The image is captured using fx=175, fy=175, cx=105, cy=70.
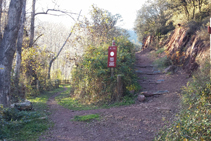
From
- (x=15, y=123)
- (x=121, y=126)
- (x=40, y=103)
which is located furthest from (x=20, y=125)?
(x=40, y=103)

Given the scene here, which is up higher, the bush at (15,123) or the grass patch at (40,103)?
the bush at (15,123)

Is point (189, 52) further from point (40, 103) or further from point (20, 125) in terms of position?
point (20, 125)

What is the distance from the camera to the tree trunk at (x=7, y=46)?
505 cm

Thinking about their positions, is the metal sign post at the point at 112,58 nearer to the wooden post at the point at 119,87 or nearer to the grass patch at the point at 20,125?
the wooden post at the point at 119,87

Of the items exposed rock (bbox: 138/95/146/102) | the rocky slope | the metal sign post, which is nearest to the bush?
the metal sign post

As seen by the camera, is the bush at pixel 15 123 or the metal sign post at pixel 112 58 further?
the metal sign post at pixel 112 58

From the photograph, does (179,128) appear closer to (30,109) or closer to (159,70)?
(30,109)

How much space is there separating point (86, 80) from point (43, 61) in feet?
25.8

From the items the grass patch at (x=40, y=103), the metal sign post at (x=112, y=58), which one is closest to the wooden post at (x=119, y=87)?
the metal sign post at (x=112, y=58)

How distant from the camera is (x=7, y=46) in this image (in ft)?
16.6

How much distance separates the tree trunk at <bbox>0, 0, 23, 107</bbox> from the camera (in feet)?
16.6

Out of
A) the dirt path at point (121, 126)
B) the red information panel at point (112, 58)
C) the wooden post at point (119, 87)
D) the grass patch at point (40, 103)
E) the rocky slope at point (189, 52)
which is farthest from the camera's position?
the rocky slope at point (189, 52)

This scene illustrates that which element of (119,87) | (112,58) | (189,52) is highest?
(189,52)

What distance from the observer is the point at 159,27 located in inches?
739
